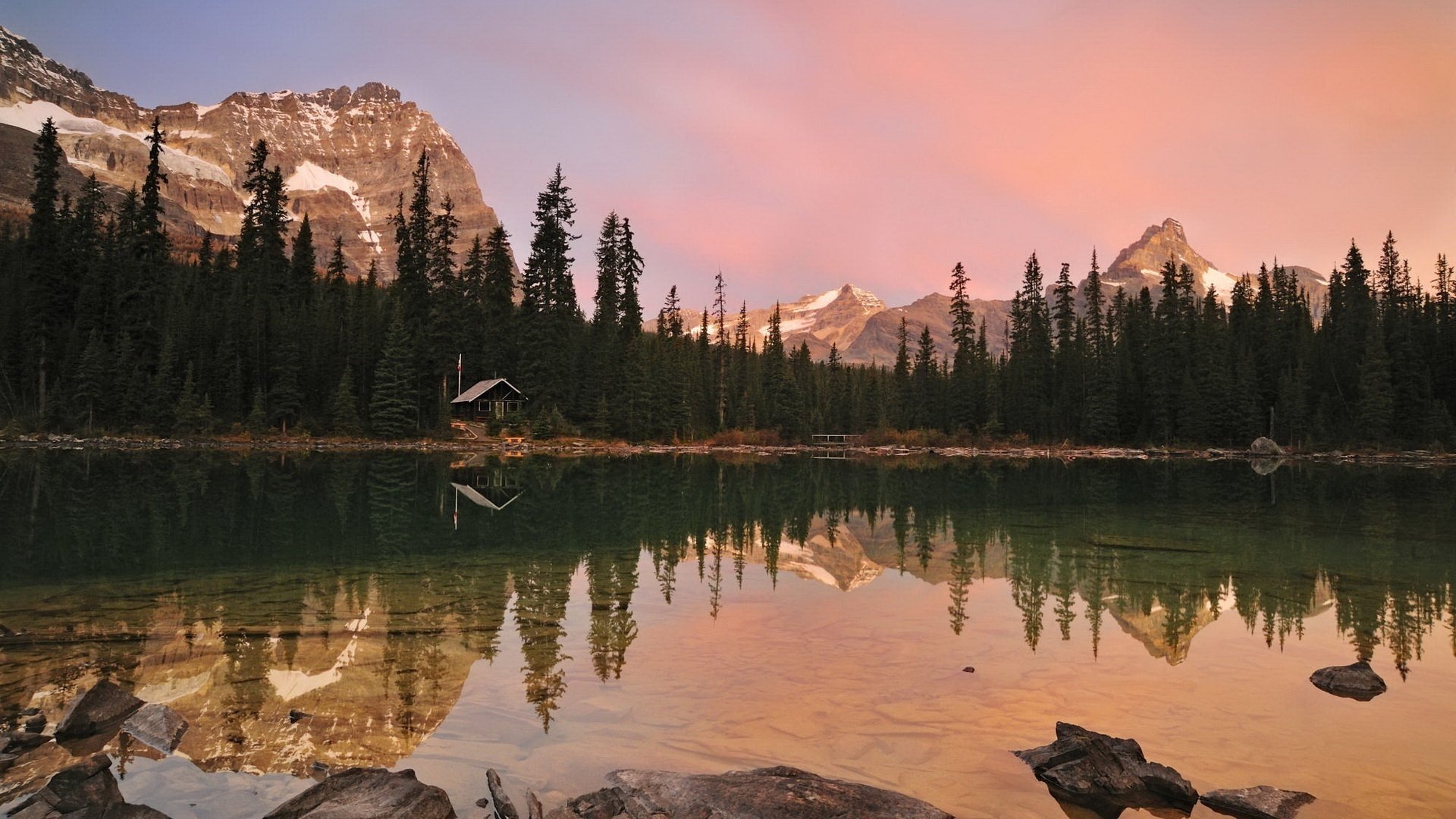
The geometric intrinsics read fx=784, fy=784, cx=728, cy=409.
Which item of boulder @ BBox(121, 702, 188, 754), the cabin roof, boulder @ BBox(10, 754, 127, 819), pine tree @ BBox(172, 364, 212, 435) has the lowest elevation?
boulder @ BBox(121, 702, 188, 754)

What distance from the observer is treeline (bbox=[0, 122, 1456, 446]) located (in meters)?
68.2

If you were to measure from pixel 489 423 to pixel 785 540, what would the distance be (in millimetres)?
53721

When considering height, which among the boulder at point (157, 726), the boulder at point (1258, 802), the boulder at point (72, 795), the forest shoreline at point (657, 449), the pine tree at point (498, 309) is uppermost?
the pine tree at point (498, 309)

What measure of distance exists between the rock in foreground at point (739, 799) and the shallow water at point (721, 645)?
1.93 feet

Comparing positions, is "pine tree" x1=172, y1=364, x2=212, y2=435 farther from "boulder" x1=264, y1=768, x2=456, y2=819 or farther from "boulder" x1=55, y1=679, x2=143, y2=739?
"boulder" x1=264, y1=768, x2=456, y2=819

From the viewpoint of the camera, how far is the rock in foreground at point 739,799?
5996 mm

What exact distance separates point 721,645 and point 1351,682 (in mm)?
7956

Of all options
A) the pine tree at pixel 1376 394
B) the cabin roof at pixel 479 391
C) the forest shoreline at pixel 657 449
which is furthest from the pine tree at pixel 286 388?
the pine tree at pixel 1376 394

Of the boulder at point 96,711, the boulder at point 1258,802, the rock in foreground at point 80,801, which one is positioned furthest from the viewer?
the boulder at point 96,711

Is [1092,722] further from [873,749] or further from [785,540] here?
[785,540]

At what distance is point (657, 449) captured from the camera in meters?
72.7

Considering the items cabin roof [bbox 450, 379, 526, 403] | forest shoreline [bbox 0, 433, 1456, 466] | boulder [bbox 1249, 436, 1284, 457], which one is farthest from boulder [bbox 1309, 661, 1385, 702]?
boulder [bbox 1249, 436, 1284, 457]

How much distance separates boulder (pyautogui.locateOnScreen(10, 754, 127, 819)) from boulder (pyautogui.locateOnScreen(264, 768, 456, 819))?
1.31 metres

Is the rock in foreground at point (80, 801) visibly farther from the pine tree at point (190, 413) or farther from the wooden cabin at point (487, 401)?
the pine tree at point (190, 413)
